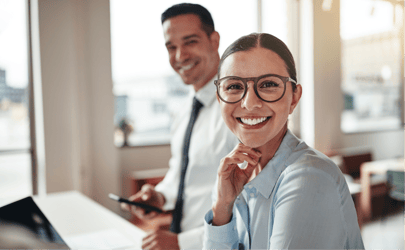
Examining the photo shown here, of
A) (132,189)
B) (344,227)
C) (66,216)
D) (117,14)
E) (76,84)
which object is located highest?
(117,14)

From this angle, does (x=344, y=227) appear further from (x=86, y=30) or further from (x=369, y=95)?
(x=369, y=95)

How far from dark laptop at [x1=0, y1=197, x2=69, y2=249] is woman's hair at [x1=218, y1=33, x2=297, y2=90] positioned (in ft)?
2.24

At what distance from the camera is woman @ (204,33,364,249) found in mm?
482

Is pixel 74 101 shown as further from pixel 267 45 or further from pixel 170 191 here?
pixel 267 45

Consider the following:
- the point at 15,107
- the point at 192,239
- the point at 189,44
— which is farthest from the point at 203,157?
the point at 15,107

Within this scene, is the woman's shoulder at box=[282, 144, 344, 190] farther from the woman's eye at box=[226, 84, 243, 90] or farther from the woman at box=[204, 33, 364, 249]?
the woman's eye at box=[226, 84, 243, 90]

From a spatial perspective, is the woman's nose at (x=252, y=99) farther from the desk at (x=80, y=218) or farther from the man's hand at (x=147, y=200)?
the desk at (x=80, y=218)

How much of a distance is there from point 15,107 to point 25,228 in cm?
276

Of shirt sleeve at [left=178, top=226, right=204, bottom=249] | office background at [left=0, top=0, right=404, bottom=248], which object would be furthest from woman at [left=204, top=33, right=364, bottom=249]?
office background at [left=0, top=0, right=404, bottom=248]

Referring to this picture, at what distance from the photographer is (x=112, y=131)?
352cm

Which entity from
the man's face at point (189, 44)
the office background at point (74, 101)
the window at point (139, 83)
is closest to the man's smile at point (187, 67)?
the man's face at point (189, 44)

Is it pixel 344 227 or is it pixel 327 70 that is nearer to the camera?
pixel 344 227

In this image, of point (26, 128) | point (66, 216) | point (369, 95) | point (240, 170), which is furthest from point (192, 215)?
point (369, 95)

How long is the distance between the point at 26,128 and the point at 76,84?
27.8 inches
